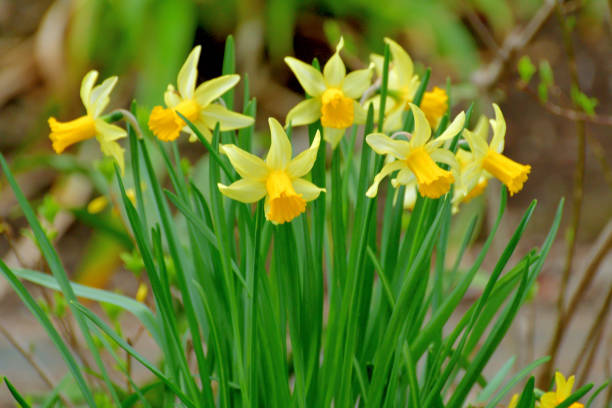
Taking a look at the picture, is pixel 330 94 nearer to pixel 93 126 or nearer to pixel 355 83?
pixel 355 83

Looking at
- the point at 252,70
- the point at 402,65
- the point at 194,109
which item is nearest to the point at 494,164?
the point at 402,65

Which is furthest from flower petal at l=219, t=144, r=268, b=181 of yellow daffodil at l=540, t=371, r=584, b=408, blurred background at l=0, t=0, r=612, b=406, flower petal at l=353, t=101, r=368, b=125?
blurred background at l=0, t=0, r=612, b=406

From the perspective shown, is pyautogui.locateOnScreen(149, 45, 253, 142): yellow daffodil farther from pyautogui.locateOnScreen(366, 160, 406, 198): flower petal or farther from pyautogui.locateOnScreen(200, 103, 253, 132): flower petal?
pyautogui.locateOnScreen(366, 160, 406, 198): flower petal

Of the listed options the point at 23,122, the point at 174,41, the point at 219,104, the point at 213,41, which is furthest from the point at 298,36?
the point at 219,104

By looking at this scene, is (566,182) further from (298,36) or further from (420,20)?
(298,36)

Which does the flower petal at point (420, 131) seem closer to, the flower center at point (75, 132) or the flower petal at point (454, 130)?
the flower petal at point (454, 130)

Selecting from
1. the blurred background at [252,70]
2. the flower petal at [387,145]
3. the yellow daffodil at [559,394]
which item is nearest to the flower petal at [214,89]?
the flower petal at [387,145]

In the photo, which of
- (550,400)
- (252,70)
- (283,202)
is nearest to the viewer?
(283,202)

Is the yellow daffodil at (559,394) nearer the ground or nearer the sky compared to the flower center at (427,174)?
nearer the ground
